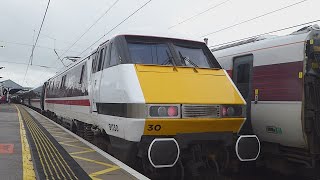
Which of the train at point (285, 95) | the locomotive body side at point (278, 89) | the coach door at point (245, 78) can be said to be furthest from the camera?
the coach door at point (245, 78)

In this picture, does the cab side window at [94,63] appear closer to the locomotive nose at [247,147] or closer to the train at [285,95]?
the train at [285,95]

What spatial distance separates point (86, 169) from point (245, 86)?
401 cm

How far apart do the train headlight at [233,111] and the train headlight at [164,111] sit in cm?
92

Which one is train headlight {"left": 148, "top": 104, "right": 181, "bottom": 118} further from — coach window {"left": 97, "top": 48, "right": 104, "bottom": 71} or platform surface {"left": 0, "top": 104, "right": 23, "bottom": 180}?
coach window {"left": 97, "top": 48, "right": 104, "bottom": 71}

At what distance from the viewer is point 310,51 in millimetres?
7625

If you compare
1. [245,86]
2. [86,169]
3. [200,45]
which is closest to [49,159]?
[86,169]

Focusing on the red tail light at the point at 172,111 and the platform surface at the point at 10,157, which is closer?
the red tail light at the point at 172,111

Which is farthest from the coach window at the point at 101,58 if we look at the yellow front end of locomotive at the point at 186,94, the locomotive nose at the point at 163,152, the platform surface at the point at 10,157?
the locomotive nose at the point at 163,152

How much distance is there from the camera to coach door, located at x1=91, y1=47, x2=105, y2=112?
9078 mm

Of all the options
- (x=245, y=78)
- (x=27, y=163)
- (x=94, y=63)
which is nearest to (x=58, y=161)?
(x=27, y=163)

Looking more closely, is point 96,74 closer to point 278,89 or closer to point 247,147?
point 247,147

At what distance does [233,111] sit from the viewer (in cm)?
759

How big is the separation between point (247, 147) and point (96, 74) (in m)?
3.72

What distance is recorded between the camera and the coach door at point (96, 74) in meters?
9.08
